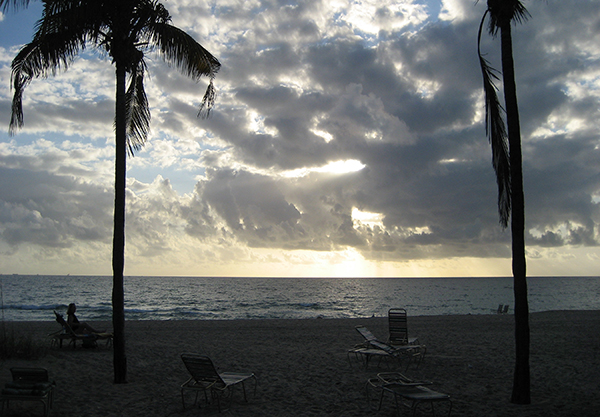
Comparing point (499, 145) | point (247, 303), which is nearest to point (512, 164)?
point (499, 145)

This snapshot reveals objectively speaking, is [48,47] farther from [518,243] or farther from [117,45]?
[518,243]

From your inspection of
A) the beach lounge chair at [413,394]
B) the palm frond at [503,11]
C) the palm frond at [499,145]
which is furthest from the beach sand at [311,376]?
the palm frond at [503,11]

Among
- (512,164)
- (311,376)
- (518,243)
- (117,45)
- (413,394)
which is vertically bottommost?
(311,376)

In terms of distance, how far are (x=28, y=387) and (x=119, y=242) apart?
9.27 feet

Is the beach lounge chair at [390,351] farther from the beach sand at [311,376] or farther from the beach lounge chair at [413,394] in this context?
the beach lounge chair at [413,394]

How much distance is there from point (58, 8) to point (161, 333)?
1222 centimetres

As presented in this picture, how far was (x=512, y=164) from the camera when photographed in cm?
623

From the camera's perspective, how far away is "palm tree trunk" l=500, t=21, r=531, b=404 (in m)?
6.14

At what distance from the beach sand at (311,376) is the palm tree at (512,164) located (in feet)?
2.64

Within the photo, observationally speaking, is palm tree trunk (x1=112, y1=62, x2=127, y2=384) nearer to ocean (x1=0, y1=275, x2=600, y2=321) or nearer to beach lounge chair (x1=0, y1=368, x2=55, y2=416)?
beach lounge chair (x1=0, y1=368, x2=55, y2=416)

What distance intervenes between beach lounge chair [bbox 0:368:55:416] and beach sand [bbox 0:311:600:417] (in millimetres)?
535

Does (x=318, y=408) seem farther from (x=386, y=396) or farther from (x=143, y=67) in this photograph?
(x=143, y=67)

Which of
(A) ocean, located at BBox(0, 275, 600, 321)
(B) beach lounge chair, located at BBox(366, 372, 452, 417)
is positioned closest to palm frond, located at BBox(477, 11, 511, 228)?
(B) beach lounge chair, located at BBox(366, 372, 452, 417)

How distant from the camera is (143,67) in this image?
→ 9.20 meters
